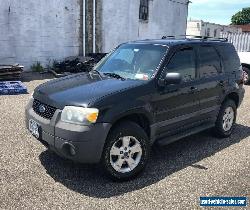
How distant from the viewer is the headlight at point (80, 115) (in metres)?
3.88

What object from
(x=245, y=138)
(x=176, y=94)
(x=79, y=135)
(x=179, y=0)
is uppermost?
(x=179, y=0)

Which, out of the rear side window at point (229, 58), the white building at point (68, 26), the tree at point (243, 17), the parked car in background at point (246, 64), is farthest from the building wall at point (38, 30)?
the tree at point (243, 17)

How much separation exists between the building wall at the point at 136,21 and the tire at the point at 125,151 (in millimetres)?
13573

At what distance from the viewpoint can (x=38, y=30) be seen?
1429cm

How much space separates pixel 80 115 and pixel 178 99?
176 cm

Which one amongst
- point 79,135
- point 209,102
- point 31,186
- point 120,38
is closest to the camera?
point 79,135

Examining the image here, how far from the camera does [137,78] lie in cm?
475

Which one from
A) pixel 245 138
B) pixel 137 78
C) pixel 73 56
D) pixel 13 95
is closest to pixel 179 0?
pixel 73 56

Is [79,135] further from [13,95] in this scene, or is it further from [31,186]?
[13,95]

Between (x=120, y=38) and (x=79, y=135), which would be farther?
(x=120, y=38)

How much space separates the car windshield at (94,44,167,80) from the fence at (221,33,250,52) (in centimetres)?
2096

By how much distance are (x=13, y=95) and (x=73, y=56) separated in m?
6.07

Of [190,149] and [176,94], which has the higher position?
[176,94]

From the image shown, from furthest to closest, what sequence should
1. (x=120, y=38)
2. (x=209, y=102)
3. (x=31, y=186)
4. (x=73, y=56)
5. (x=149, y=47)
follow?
1. (x=120, y=38)
2. (x=73, y=56)
3. (x=209, y=102)
4. (x=149, y=47)
5. (x=31, y=186)
